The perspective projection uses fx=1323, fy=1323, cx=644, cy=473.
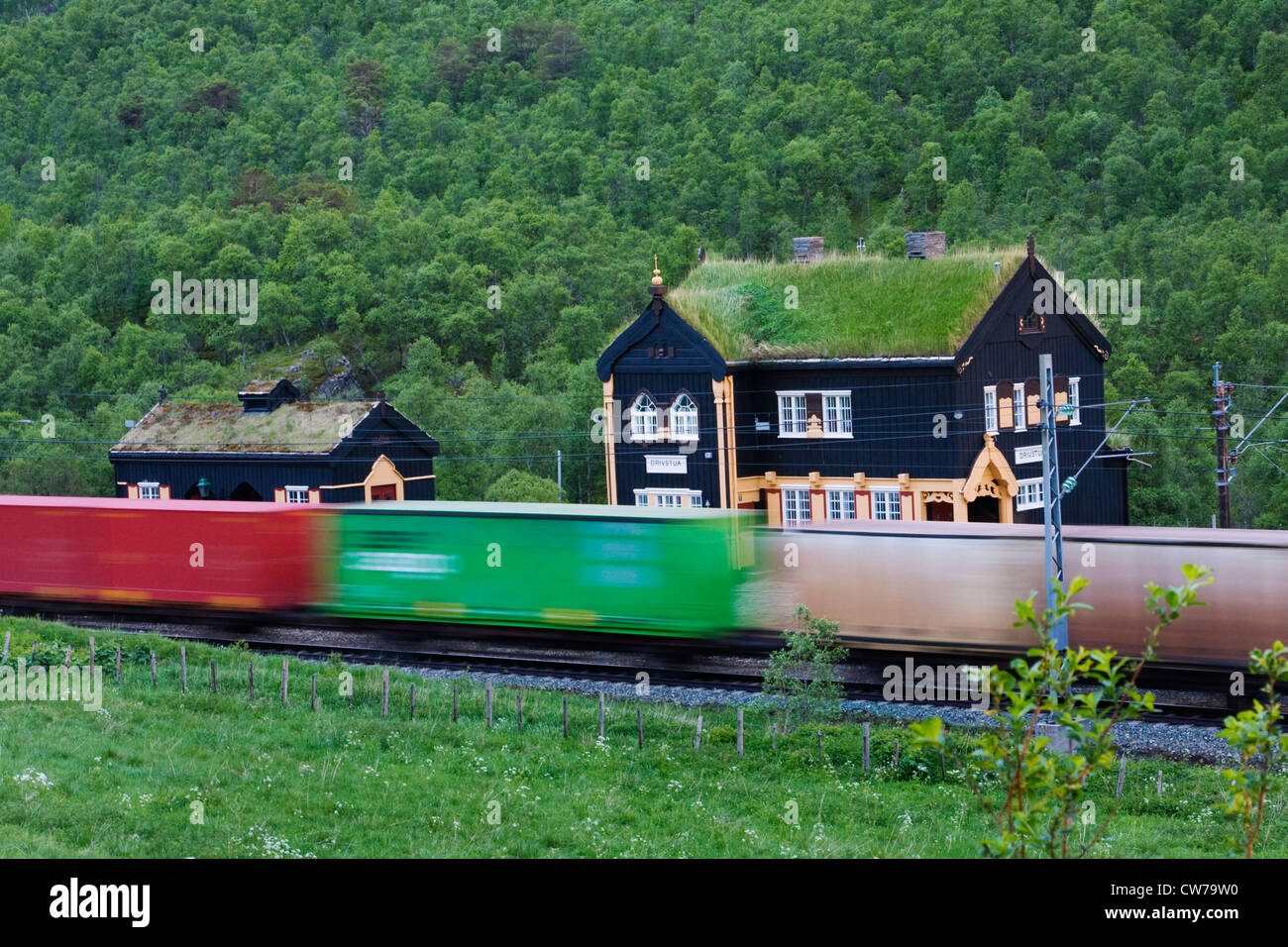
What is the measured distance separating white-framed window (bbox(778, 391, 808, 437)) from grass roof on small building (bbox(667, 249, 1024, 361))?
1.17 meters

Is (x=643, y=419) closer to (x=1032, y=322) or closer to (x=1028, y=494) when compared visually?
(x=1028, y=494)

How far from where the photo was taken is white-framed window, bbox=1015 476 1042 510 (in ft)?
123

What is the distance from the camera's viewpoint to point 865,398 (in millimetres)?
37406

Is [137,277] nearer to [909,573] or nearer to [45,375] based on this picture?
[45,375]

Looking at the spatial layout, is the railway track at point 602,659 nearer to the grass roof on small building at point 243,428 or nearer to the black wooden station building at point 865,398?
the black wooden station building at point 865,398

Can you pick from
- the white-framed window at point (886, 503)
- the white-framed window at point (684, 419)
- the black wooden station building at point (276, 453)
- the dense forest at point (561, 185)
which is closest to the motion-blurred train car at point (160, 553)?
the black wooden station building at point (276, 453)

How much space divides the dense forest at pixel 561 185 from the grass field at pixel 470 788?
2722cm

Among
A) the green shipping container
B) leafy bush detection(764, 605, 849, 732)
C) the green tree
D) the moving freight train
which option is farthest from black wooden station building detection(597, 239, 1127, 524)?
leafy bush detection(764, 605, 849, 732)

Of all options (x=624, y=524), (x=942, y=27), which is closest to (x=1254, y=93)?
(x=942, y=27)

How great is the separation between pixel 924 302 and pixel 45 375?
53.7 metres

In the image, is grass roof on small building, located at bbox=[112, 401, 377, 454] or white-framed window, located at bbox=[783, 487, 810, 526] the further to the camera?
grass roof on small building, located at bbox=[112, 401, 377, 454]

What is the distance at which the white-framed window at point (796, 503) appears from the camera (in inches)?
1527

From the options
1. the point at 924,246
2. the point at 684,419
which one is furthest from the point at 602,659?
the point at 924,246

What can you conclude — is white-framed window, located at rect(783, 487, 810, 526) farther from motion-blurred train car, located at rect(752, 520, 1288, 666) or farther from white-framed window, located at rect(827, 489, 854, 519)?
motion-blurred train car, located at rect(752, 520, 1288, 666)
